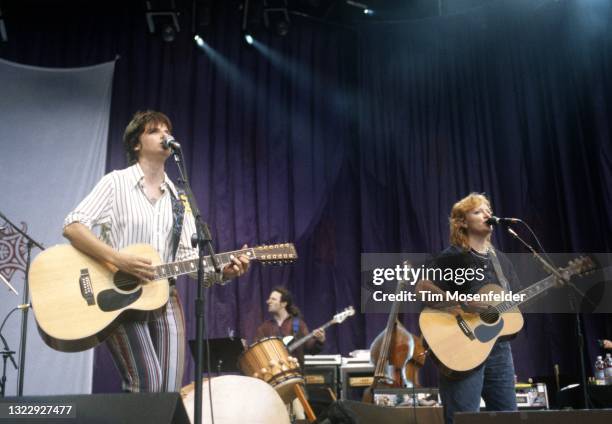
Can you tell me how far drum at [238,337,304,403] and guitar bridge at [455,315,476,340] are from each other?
205cm

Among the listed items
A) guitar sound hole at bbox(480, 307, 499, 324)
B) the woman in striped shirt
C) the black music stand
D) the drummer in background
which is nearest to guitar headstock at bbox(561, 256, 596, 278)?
guitar sound hole at bbox(480, 307, 499, 324)

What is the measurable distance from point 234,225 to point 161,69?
241 cm

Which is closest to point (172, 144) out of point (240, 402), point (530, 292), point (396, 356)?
A: point (240, 402)

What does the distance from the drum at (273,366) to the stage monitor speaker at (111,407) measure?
12.0 feet

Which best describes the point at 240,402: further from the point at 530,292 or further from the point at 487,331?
the point at 530,292

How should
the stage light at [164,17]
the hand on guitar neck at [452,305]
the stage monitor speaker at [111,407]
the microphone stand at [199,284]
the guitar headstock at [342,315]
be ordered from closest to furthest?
the stage monitor speaker at [111,407] < the microphone stand at [199,284] < the hand on guitar neck at [452,305] < the guitar headstock at [342,315] < the stage light at [164,17]

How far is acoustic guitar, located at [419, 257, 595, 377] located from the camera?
159 inches

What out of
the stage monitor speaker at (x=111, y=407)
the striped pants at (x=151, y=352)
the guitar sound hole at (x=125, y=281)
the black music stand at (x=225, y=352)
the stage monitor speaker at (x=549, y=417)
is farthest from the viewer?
the black music stand at (x=225, y=352)

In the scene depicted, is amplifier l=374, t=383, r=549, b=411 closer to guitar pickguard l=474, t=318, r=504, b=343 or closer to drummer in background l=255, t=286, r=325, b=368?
drummer in background l=255, t=286, r=325, b=368

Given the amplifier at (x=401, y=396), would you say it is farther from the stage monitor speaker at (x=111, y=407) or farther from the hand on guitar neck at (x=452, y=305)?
the stage monitor speaker at (x=111, y=407)

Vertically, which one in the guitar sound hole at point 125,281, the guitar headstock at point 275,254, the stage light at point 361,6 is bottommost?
the guitar sound hole at point 125,281

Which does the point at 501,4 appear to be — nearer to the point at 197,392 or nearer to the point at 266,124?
the point at 266,124

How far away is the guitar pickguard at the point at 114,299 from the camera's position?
128 inches

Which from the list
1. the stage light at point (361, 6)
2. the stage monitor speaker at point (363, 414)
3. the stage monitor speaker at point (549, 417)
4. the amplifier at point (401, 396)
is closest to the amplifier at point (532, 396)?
the amplifier at point (401, 396)
